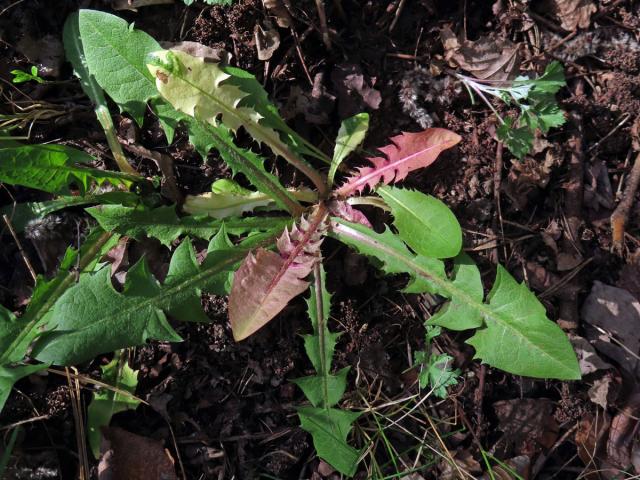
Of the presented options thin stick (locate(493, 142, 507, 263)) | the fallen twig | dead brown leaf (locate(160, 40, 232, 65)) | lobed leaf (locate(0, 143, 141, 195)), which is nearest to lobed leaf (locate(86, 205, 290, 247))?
lobed leaf (locate(0, 143, 141, 195))

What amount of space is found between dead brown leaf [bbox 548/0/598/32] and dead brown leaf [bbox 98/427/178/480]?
7.80ft

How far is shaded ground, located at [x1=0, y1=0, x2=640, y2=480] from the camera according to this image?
7.31ft

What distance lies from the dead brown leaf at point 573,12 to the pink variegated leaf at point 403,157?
2.74 ft

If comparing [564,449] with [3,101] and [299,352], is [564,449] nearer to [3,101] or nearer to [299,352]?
[299,352]

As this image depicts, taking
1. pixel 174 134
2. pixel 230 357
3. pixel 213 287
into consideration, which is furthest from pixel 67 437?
pixel 174 134

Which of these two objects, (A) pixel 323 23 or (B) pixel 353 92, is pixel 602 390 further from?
(A) pixel 323 23

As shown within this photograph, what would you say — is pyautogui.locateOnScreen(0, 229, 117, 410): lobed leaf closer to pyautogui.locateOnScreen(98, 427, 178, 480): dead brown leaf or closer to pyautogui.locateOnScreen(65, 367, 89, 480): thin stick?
pyautogui.locateOnScreen(65, 367, 89, 480): thin stick

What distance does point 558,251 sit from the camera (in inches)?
90.5

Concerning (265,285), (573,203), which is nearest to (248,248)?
(265,285)

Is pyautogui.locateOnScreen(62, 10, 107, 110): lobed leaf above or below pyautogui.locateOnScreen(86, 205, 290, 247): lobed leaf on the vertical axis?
above

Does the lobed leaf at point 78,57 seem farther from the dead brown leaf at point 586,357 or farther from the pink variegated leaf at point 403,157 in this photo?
the dead brown leaf at point 586,357

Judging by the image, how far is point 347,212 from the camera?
218 cm

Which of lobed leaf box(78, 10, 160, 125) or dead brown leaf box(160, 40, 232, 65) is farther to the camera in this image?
dead brown leaf box(160, 40, 232, 65)

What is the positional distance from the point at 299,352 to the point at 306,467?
0.45m
